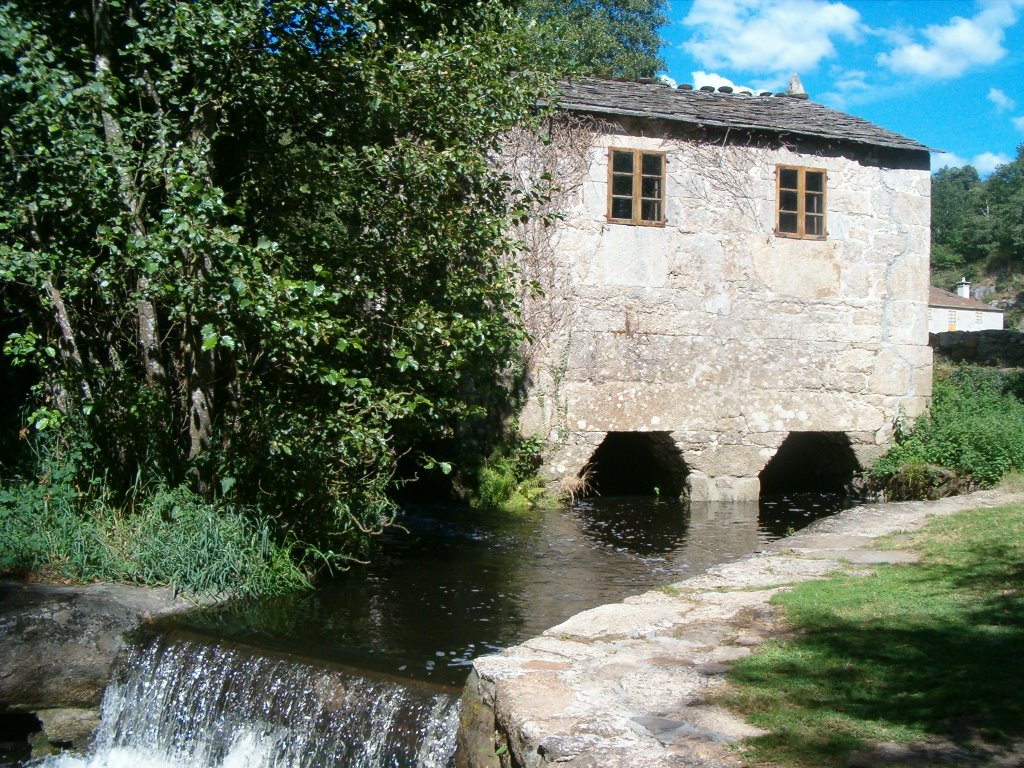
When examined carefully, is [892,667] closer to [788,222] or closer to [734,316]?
[734,316]

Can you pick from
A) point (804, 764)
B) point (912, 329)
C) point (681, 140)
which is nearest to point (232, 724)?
point (804, 764)

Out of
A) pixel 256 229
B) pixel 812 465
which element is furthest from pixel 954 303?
pixel 256 229

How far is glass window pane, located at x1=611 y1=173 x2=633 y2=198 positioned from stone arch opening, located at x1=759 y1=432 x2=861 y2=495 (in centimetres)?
423

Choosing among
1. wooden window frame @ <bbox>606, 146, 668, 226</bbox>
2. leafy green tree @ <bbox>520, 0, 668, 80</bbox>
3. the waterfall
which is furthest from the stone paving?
leafy green tree @ <bbox>520, 0, 668, 80</bbox>

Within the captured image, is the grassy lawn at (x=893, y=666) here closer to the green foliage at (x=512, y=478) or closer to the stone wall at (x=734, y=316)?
the green foliage at (x=512, y=478)

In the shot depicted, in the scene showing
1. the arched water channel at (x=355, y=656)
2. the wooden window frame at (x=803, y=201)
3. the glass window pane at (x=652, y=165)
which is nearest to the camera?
the arched water channel at (x=355, y=656)

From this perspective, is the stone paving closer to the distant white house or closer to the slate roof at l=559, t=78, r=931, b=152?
the slate roof at l=559, t=78, r=931, b=152

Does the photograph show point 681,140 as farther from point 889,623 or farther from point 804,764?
point 804,764

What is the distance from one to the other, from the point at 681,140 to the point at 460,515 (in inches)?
229

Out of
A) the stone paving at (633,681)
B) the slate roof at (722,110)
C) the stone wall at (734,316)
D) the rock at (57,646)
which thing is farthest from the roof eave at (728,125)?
the rock at (57,646)

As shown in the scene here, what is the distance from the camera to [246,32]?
6.41 metres

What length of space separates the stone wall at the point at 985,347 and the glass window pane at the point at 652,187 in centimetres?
675

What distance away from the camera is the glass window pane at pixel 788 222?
501 inches

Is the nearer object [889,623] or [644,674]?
[644,674]
